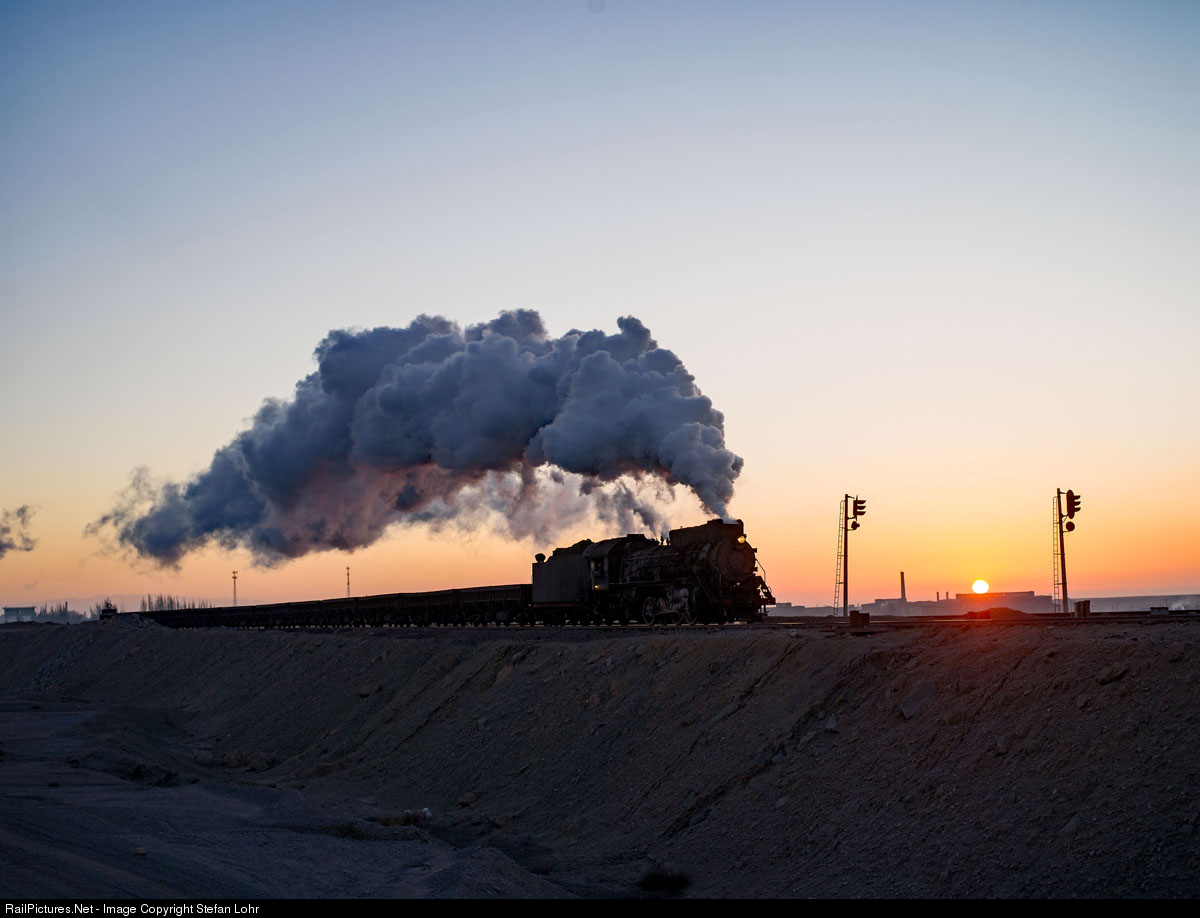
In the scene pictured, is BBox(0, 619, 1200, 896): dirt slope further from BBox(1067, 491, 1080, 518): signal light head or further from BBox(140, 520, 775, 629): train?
BBox(1067, 491, 1080, 518): signal light head

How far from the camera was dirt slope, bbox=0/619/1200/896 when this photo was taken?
12.5 metres

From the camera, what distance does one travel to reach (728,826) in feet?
54.2

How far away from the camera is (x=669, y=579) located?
3612cm

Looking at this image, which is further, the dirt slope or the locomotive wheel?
the locomotive wheel

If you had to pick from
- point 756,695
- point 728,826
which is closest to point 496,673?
point 756,695

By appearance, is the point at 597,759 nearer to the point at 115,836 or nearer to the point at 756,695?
the point at 756,695

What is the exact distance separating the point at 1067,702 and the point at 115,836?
48.8 feet

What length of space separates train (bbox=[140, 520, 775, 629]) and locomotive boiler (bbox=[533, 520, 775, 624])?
35 mm

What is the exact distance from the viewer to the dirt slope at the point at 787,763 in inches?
490

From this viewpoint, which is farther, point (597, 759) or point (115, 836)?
point (597, 759)

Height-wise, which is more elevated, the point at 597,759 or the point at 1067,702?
the point at 1067,702
